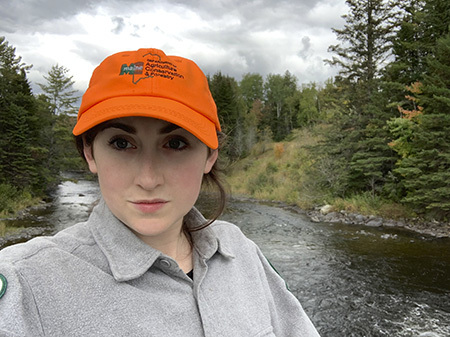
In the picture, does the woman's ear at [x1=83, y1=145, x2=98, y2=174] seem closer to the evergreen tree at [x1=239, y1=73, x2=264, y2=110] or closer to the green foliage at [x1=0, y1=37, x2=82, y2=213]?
the green foliage at [x1=0, y1=37, x2=82, y2=213]

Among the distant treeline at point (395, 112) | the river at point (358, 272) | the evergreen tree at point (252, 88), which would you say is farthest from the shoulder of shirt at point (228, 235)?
the evergreen tree at point (252, 88)

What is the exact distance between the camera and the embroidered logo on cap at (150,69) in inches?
37.4

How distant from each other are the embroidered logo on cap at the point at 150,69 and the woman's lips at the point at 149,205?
1.18 feet

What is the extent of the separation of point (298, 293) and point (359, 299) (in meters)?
1.26

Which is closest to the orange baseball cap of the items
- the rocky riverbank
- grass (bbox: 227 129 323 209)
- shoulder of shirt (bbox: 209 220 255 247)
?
shoulder of shirt (bbox: 209 220 255 247)

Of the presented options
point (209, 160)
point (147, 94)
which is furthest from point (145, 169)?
point (209, 160)

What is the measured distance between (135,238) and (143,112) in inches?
15.7

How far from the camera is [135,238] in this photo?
993mm

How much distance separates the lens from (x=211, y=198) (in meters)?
1.56

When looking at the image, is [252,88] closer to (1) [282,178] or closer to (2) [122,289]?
(1) [282,178]

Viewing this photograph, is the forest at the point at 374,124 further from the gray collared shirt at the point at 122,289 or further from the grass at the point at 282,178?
the gray collared shirt at the point at 122,289

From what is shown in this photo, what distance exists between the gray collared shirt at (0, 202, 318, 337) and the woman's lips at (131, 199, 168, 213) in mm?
100

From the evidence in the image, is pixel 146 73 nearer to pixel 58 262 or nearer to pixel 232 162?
pixel 58 262

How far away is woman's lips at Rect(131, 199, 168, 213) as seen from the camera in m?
0.95
